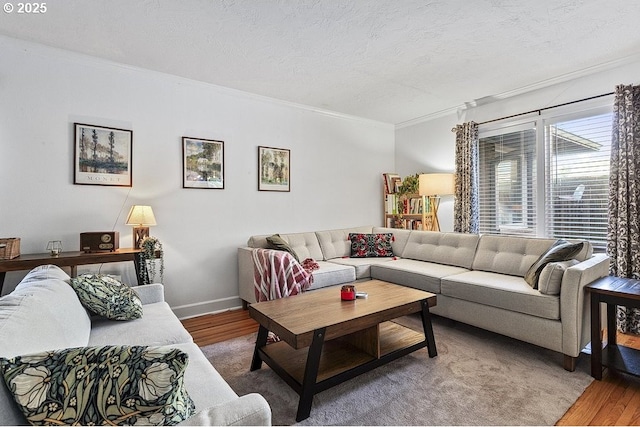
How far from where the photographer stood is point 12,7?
7.39 ft

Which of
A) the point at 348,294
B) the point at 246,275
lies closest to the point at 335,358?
the point at 348,294

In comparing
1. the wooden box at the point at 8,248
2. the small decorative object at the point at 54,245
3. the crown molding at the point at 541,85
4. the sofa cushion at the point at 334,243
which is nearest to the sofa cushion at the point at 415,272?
the sofa cushion at the point at 334,243

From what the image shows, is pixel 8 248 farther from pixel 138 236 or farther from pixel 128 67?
pixel 128 67

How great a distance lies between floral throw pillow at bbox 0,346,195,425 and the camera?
0.80 metres

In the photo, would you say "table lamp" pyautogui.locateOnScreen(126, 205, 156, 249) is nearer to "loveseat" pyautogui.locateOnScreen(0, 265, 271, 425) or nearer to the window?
"loveseat" pyautogui.locateOnScreen(0, 265, 271, 425)

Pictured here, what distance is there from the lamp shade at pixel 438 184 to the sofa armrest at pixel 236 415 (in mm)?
3794

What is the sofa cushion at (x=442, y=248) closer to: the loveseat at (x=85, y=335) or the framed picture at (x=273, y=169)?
the framed picture at (x=273, y=169)

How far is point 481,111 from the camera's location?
4234 mm

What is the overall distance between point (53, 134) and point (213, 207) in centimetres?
154

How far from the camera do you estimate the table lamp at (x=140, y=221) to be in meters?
2.97

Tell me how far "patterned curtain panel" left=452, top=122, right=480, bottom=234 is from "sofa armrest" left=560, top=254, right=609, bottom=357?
1.84 meters

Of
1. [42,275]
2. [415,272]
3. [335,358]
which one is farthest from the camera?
[415,272]

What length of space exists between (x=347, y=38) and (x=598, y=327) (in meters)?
2.79

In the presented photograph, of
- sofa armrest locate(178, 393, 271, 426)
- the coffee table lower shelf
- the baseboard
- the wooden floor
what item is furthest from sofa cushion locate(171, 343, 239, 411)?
the baseboard
